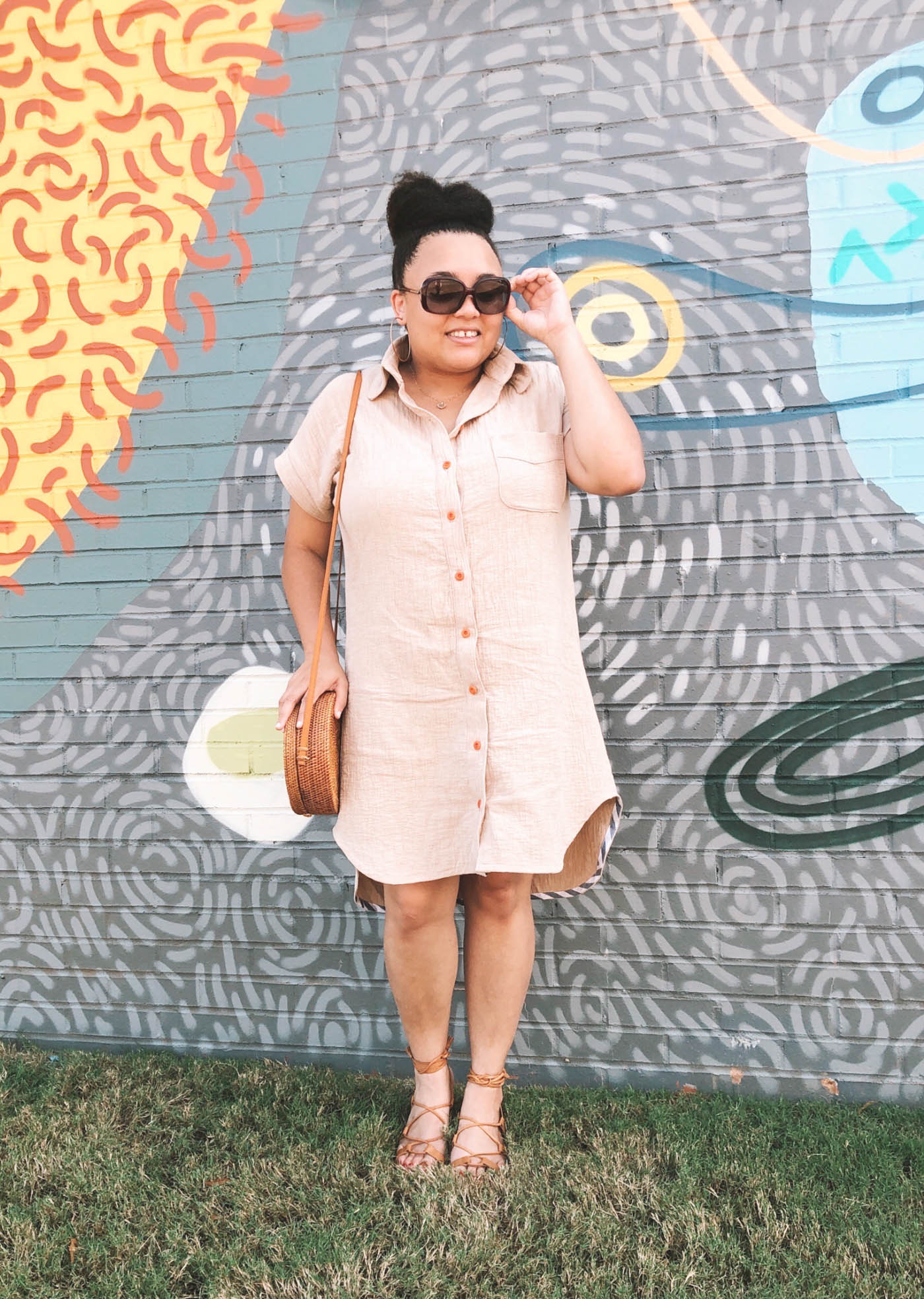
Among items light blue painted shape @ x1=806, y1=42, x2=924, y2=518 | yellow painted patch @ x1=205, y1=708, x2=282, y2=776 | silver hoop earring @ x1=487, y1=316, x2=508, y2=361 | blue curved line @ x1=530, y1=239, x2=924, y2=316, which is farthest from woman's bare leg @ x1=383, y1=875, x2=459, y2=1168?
blue curved line @ x1=530, y1=239, x2=924, y2=316

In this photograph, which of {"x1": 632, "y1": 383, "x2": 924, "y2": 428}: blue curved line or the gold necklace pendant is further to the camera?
{"x1": 632, "y1": 383, "x2": 924, "y2": 428}: blue curved line

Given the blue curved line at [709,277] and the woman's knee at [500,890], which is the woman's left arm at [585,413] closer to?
the blue curved line at [709,277]

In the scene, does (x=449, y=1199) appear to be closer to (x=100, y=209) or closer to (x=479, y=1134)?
(x=479, y=1134)

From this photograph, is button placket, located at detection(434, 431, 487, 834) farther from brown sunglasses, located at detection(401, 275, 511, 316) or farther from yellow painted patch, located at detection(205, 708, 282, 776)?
yellow painted patch, located at detection(205, 708, 282, 776)

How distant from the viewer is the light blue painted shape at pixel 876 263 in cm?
257

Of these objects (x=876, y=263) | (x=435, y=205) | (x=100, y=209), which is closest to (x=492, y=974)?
(x=435, y=205)

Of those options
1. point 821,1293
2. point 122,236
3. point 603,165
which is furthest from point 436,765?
point 122,236

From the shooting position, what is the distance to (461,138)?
2.79 m

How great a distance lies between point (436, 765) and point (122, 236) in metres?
1.91

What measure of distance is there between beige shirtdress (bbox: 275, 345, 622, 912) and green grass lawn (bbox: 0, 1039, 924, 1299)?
0.67m

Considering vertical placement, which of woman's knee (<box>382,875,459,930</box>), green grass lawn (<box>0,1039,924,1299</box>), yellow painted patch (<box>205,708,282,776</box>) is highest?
yellow painted patch (<box>205,708,282,776</box>)

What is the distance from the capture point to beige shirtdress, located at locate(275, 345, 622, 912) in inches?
85.3

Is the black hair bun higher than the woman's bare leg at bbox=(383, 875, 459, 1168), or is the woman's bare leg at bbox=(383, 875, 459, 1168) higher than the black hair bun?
the black hair bun

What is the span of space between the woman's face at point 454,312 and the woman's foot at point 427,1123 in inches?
63.3
